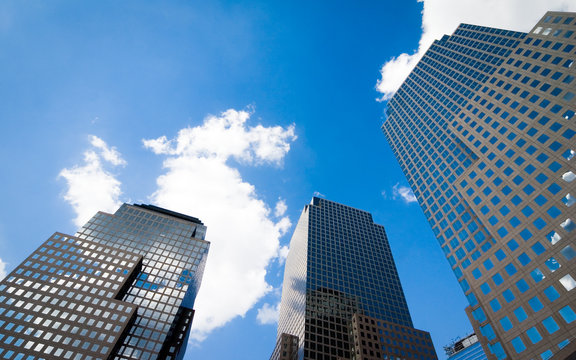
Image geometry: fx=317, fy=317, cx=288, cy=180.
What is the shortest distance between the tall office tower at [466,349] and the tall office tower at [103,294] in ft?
459

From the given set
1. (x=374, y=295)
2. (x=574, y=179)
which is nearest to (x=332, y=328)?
(x=374, y=295)

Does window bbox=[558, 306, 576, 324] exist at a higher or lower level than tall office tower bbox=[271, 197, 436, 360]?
lower

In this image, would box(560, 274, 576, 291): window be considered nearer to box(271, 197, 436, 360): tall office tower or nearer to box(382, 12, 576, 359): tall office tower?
box(382, 12, 576, 359): tall office tower

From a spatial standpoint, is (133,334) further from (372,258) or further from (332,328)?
(372,258)

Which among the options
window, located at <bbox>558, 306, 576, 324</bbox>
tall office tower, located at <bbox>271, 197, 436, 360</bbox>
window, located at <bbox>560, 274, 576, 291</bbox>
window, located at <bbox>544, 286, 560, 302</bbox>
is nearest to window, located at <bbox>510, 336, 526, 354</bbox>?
window, located at <bbox>558, 306, 576, 324</bbox>

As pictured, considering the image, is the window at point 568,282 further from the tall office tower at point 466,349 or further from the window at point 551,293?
the tall office tower at point 466,349

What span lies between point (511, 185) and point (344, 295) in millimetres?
98837

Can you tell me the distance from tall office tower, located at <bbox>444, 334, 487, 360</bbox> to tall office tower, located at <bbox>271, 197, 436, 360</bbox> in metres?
52.9

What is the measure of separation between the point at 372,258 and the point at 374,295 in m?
23.3

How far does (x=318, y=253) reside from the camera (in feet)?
503

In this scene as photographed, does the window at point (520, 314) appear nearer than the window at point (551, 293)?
No

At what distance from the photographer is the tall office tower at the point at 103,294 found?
275 ft

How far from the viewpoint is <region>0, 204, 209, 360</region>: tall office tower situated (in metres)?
83.8

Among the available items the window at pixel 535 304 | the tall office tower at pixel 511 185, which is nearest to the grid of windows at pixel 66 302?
the tall office tower at pixel 511 185
